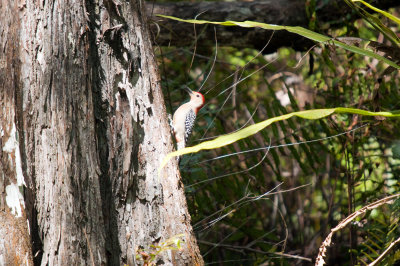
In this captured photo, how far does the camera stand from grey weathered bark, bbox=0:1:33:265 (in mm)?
1768

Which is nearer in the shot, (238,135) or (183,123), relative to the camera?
(238,135)

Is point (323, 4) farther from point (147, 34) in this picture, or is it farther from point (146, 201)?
point (146, 201)

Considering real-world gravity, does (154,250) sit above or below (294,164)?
below

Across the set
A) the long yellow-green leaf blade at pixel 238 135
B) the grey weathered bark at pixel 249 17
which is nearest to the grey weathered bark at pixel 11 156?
the long yellow-green leaf blade at pixel 238 135

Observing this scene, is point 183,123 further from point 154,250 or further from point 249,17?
point 154,250

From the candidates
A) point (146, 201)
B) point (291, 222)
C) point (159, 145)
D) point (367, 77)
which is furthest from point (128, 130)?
point (291, 222)

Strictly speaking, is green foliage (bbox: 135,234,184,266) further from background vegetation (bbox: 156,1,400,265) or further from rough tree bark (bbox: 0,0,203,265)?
background vegetation (bbox: 156,1,400,265)

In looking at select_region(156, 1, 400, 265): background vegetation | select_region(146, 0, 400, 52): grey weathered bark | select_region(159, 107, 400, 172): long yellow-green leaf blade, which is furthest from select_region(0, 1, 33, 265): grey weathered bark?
select_region(146, 0, 400, 52): grey weathered bark

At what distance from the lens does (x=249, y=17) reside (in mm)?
3877

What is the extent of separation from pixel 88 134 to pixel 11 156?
12.1 inches

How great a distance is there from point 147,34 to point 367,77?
95.3 inches

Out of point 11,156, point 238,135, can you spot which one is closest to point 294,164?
point 238,135

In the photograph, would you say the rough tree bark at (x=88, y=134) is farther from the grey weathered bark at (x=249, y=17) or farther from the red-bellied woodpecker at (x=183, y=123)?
the grey weathered bark at (x=249, y=17)

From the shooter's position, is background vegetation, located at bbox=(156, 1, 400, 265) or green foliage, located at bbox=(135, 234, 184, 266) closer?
green foliage, located at bbox=(135, 234, 184, 266)
